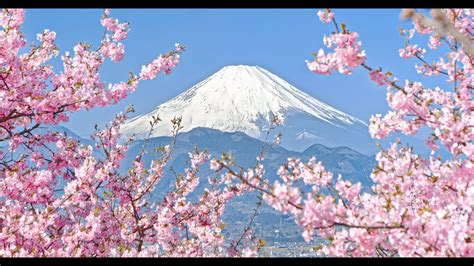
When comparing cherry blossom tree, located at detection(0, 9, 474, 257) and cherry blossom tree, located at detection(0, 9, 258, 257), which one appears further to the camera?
cherry blossom tree, located at detection(0, 9, 258, 257)

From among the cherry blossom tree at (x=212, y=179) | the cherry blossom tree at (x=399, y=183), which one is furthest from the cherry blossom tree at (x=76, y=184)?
the cherry blossom tree at (x=399, y=183)

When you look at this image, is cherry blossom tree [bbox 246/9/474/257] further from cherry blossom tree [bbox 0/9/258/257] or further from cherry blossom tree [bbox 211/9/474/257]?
cherry blossom tree [bbox 0/9/258/257]

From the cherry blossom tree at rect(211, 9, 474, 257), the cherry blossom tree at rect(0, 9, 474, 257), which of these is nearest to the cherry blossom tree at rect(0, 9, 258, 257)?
the cherry blossom tree at rect(0, 9, 474, 257)

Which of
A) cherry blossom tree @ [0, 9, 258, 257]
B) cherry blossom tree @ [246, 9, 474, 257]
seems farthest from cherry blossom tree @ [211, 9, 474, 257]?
cherry blossom tree @ [0, 9, 258, 257]

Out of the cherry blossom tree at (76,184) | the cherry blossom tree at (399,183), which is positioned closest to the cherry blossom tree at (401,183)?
the cherry blossom tree at (399,183)

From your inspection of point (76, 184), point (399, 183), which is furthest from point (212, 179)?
point (399, 183)

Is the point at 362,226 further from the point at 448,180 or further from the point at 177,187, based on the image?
the point at 177,187

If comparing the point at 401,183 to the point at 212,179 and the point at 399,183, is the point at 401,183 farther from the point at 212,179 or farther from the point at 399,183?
the point at 212,179

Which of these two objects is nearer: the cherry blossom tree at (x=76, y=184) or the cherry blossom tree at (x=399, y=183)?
the cherry blossom tree at (x=399, y=183)

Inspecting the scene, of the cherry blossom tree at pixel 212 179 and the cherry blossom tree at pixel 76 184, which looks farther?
the cherry blossom tree at pixel 76 184

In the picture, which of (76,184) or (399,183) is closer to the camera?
(399,183)

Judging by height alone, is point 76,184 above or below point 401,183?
above

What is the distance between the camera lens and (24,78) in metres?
4.30

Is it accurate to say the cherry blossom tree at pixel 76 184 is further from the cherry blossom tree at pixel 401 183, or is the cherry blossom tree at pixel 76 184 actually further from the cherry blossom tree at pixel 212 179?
the cherry blossom tree at pixel 401 183
